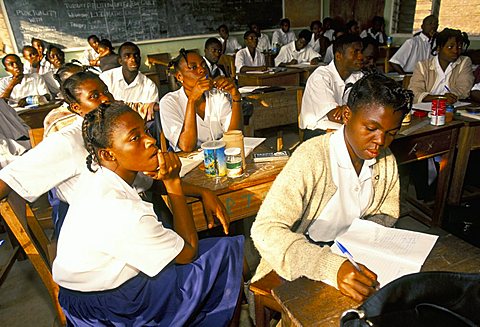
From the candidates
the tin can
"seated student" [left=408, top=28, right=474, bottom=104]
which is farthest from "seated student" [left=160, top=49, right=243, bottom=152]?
"seated student" [left=408, top=28, right=474, bottom=104]

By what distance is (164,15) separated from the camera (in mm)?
7438

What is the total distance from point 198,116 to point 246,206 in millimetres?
889

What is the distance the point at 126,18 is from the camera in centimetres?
716

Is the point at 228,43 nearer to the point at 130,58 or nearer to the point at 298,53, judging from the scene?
the point at 298,53

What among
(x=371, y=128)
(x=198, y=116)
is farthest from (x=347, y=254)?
(x=198, y=116)

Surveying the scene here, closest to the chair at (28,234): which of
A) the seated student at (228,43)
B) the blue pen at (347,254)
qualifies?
the blue pen at (347,254)

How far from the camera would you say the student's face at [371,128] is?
1.16 m

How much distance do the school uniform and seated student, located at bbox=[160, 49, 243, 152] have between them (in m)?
0.96

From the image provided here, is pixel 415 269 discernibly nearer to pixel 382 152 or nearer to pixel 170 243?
pixel 382 152

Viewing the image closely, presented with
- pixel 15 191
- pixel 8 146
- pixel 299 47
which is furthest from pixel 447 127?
pixel 299 47

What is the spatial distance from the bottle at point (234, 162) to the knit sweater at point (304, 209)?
480 millimetres

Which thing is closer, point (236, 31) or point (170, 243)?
point (170, 243)

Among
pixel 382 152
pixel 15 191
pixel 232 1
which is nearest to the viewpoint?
pixel 382 152

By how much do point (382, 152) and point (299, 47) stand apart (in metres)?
5.90
